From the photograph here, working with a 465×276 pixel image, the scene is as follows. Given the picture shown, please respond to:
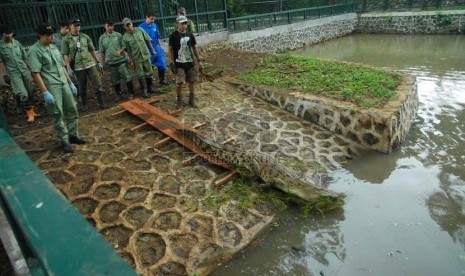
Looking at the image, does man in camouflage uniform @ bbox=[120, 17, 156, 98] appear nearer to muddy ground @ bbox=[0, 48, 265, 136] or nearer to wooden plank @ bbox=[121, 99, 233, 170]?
muddy ground @ bbox=[0, 48, 265, 136]

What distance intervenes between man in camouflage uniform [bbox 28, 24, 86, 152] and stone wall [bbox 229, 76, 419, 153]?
4.82 metres

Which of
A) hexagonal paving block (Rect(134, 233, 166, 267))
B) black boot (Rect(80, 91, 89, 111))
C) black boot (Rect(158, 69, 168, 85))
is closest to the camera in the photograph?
hexagonal paving block (Rect(134, 233, 166, 267))

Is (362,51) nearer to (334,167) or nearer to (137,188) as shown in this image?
(334,167)

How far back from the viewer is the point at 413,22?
69.4ft

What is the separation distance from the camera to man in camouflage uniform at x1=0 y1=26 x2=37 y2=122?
731cm

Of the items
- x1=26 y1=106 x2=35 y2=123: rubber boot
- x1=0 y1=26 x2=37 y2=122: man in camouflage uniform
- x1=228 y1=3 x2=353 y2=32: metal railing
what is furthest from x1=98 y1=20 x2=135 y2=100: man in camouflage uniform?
x1=228 y1=3 x2=353 y2=32: metal railing

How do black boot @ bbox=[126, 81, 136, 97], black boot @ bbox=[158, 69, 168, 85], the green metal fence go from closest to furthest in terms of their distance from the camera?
black boot @ bbox=[126, 81, 136, 97], the green metal fence, black boot @ bbox=[158, 69, 168, 85]

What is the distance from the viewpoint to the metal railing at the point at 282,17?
1576cm

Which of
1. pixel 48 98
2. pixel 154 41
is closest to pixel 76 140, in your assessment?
pixel 48 98

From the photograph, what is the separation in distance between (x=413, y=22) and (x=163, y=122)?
66.2 ft

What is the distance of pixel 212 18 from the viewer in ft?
45.7

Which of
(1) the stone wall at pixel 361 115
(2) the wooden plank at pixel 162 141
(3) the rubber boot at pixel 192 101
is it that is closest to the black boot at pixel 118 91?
(3) the rubber boot at pixel 192 101

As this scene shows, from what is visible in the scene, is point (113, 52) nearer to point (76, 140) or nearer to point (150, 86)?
point (150, 86)

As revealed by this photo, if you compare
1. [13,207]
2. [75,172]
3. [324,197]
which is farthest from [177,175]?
[13,207]
